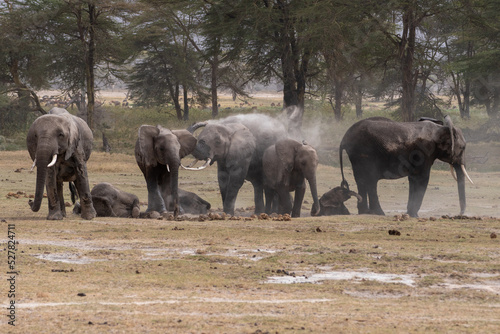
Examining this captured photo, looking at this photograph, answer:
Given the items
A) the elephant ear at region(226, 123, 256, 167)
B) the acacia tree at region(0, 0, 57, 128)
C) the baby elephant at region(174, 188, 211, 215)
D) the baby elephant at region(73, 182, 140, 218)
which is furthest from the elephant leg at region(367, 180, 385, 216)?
the acacia tree at region(0, 0, 57, 128)

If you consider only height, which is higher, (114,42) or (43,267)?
(114,42)

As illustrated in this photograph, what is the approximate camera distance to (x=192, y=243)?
413 inches

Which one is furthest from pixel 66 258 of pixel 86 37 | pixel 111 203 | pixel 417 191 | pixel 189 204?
pixel 86 37

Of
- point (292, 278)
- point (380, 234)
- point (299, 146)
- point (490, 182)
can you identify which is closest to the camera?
point (292, 278)

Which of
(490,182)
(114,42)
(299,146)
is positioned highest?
(114,42)

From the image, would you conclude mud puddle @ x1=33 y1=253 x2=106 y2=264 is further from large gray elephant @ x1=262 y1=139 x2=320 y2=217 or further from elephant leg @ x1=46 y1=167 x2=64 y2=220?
large gray elephant @ x1=262 y1=139 x2=320 y2=217

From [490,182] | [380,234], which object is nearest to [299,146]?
[380,234]

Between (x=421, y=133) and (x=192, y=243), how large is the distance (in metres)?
6.78

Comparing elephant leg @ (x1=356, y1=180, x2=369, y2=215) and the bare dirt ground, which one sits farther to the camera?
elephant leg @ (x1=356, y1=180, x2=369, y2=215)

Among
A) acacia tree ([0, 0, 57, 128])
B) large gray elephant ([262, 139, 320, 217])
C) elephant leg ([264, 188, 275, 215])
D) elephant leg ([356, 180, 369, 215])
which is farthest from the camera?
acacia tree ([0, 0, 57, 128])

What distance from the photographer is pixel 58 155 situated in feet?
40.8

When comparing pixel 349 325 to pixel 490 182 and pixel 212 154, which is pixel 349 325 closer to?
pixel 212 154

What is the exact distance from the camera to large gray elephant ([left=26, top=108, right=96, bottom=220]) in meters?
11.9

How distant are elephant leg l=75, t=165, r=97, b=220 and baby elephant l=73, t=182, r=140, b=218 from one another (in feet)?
2.28
